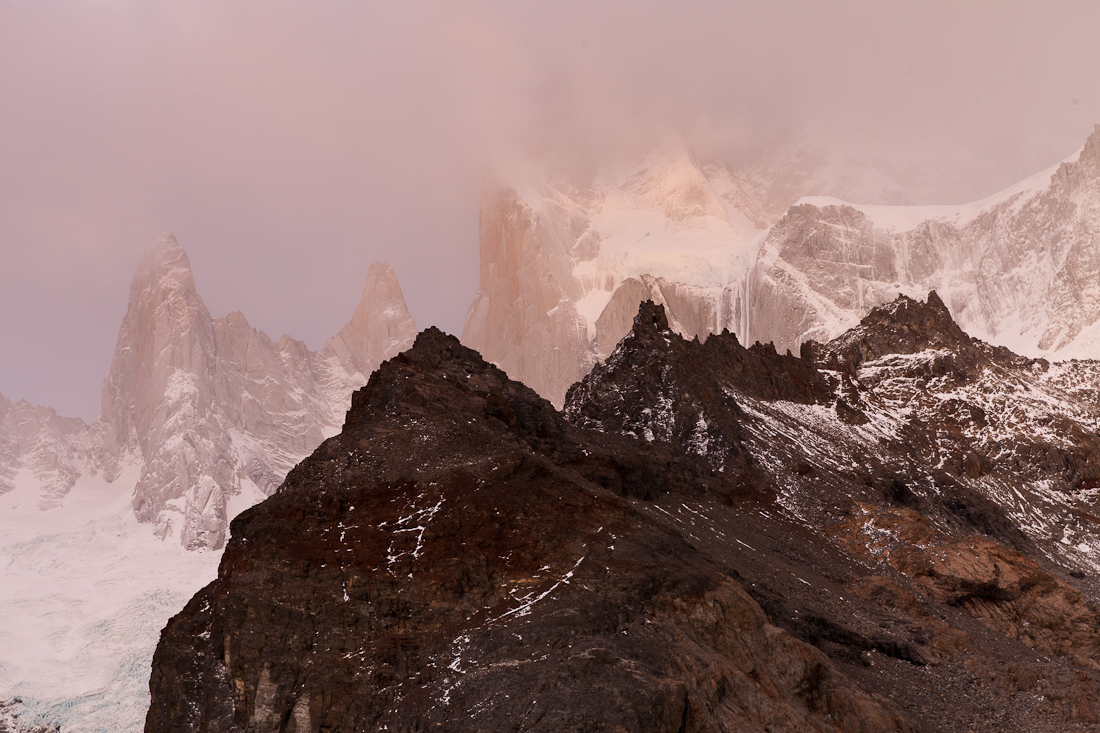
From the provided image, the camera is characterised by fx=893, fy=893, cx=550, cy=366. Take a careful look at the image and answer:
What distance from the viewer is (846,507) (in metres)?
62.2

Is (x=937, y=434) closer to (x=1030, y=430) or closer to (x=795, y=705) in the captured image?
(x=1030, y=430)

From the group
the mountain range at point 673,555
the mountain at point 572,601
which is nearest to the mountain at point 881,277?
the mountain range at point 673,555

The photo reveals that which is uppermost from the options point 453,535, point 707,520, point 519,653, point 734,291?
point 734,291

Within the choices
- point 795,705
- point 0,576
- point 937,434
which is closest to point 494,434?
point 795,705

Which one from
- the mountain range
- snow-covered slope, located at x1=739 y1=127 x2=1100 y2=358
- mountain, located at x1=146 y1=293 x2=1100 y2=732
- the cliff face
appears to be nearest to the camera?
the cliff face

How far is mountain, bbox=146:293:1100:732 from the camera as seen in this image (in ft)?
85.5

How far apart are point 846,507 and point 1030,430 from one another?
46.1m

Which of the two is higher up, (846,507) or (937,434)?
(937,434)

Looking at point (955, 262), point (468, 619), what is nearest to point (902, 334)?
point (955, 262)

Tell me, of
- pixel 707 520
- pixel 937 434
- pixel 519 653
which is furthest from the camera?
pixel 937 434

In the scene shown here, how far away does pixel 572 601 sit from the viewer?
93.2 feet

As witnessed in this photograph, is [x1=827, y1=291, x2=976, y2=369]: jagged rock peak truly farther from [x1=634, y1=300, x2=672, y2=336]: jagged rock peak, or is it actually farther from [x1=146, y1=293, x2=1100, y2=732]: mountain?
[x1=146, y1=293, x2=1100, y2=732]: mountain

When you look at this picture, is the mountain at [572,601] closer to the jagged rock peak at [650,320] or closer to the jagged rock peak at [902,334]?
the jagged rock peak at [650,320]

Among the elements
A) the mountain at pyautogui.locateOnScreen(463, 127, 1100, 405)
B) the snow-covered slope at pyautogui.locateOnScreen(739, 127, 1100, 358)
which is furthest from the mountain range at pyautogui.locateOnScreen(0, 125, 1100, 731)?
the mountain at pyautogui.locateOnScreen(463, 127, 1100, 405)
